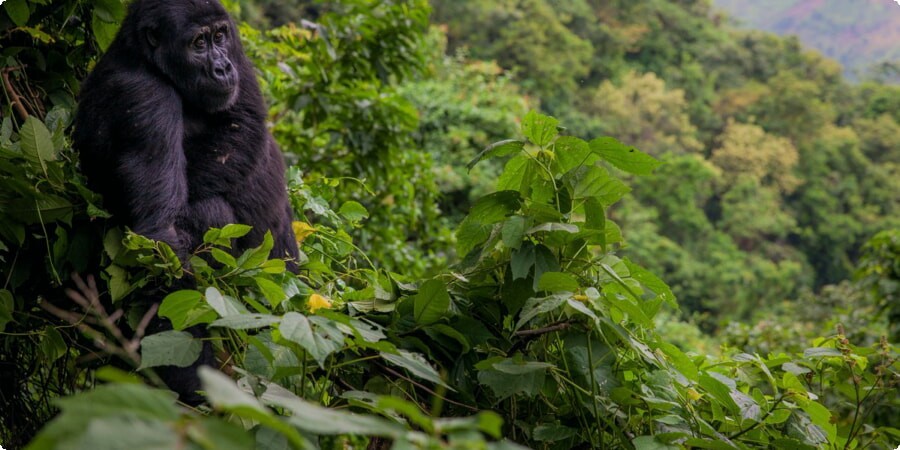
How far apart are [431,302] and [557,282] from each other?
23cm

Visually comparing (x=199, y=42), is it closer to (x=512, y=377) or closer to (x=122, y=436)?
(x=512, y=377)

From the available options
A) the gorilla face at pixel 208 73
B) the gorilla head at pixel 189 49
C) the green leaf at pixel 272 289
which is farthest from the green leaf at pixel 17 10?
the green leaf at pixel 272 289

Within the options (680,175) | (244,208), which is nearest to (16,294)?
(244,208)

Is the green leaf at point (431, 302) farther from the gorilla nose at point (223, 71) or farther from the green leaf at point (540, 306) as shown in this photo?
the gorilla nose at point (223, 71)

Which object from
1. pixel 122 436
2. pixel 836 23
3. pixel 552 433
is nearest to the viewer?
pixel 122 436

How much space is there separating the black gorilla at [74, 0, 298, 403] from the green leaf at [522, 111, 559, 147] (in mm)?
891

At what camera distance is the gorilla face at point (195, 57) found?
2447 millimetres

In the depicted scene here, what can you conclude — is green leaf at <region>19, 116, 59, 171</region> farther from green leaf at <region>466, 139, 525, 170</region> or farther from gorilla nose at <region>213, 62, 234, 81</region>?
green leaf at <region>466, 139, 525, 170</region>

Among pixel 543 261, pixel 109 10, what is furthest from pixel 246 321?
pixel 109 10

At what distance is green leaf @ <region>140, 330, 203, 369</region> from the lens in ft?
4.08

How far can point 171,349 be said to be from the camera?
128cm

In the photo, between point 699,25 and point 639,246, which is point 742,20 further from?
point 639,246

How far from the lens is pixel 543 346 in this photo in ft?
5.28

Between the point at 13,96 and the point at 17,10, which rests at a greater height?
the point at 17,10
